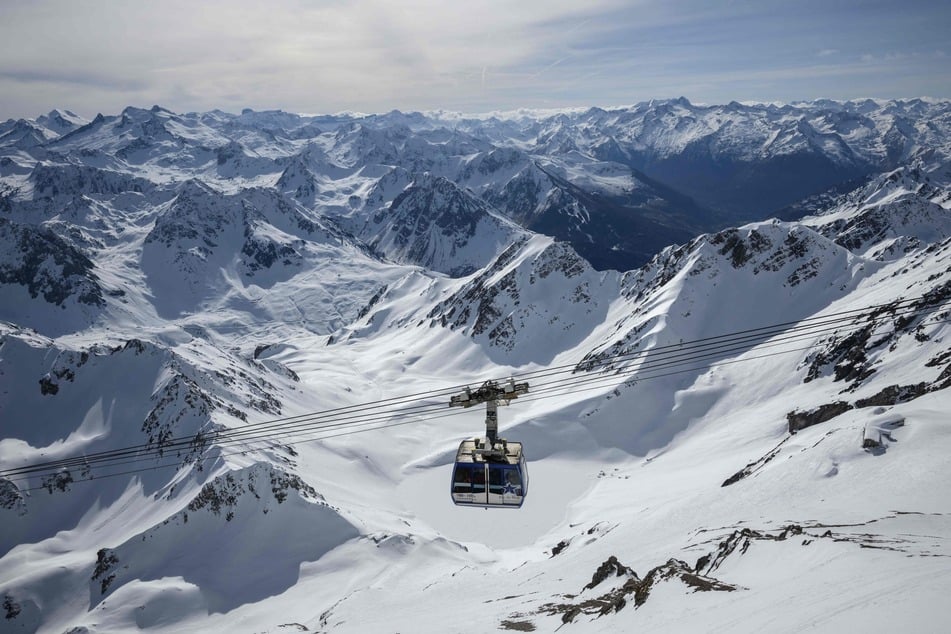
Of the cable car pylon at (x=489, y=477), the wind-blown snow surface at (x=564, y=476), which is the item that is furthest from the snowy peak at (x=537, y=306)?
the cable car pylon at (x=489, y=477)

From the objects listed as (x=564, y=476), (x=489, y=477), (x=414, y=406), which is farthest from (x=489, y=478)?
(x=414, y=406)

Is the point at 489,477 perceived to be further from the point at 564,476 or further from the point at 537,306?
the point at 537,306

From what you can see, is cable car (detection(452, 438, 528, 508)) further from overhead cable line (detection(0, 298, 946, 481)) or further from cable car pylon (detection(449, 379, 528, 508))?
overhead cable line (detection(0, 298, 946, 481))

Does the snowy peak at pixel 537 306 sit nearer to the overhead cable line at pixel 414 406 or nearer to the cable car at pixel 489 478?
the overhead cable line at pixel 414 406

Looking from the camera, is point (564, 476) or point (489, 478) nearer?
point (489, 478)

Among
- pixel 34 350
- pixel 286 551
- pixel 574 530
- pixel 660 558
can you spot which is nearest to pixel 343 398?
pixel 34 350

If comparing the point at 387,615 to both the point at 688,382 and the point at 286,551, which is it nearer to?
the point at 286,551

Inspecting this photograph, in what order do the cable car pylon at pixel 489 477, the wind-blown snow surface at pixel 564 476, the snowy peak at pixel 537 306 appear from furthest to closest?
1. the snowy peak at pixel 537 306
2. the cable car pylon at pixel 489 477
3. the wind-blown snow surface at pixel 564 476

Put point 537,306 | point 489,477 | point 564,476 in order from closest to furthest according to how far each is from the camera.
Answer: point 489,477
point 564,476
point 537,306

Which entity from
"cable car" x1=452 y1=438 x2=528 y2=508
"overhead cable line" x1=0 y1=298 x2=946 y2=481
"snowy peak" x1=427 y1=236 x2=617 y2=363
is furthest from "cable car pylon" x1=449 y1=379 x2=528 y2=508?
"snowy peak" x1=427 y1=236 x2=617 y2=363
